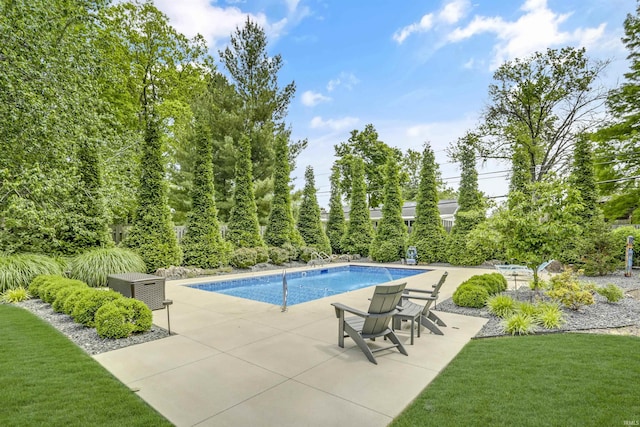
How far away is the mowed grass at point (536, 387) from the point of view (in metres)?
2.65

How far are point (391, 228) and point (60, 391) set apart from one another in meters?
15.3

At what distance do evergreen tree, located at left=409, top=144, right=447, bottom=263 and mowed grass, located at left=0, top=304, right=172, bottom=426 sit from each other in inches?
555

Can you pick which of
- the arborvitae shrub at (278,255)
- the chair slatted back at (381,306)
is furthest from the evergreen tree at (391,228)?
the chair slatted back at (381,306)

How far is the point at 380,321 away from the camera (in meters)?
4.22

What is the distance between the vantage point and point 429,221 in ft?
51.8

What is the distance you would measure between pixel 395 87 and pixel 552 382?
52.4 feet

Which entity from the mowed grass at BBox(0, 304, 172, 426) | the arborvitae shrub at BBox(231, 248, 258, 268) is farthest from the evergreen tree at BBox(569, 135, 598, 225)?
the mowed grass at BBox(0, 304, 172, 426)

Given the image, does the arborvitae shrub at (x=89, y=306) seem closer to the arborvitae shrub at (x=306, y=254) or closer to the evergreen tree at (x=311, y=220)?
the arborvitae shrub at (x=306, y=254)

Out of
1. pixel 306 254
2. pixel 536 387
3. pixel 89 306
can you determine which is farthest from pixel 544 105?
pixel 89 306

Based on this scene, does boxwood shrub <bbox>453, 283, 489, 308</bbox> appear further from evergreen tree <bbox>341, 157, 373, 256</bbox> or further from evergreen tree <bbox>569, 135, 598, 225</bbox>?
evergreen tree <bbox>341, 157, 373, 256</bbox>

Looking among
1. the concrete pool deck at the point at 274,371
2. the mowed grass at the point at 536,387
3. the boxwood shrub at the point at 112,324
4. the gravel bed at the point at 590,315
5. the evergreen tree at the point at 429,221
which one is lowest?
the gravel bed at the point at 590,315

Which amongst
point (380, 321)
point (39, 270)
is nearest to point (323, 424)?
point (380, 321)

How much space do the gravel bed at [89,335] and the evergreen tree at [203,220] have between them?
21.1 feet

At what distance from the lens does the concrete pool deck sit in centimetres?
283
